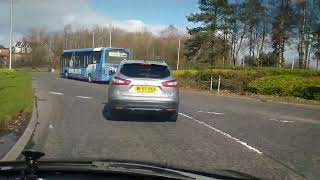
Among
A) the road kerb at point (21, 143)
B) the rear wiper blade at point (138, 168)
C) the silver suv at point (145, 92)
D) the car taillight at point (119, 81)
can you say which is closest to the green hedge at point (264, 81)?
the silver suv at point (145, 92)

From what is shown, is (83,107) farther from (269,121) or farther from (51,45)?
(51,45)

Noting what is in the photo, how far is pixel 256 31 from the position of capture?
5947cm

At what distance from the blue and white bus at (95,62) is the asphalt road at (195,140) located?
2001cm

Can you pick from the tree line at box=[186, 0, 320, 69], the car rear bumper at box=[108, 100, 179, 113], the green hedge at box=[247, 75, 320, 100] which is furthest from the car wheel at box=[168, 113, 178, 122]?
the tree line at box=[186, 0, 320, 69]

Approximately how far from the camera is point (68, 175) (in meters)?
3.39

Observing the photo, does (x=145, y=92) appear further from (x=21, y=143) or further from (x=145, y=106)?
(x=21, y=143)

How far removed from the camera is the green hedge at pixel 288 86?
28.1 metres

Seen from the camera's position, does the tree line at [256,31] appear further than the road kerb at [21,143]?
Yes

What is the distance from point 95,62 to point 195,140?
101ft

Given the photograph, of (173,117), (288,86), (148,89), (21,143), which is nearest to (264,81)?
(288,86)

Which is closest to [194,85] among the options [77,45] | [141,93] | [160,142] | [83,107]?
[83,107]

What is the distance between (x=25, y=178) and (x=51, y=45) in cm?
10223

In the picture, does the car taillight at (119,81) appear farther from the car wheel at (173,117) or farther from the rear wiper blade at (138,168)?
the rear wiper blade at (138,168)

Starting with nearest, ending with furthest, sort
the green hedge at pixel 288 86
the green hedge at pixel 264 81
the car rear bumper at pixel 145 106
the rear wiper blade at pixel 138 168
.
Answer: the rear wiper blade at pixel 138 168 → the car rear bumper at pixel 145 106 → the green hedge at pixel 288 86 → the green hedge at pixel 264 81
